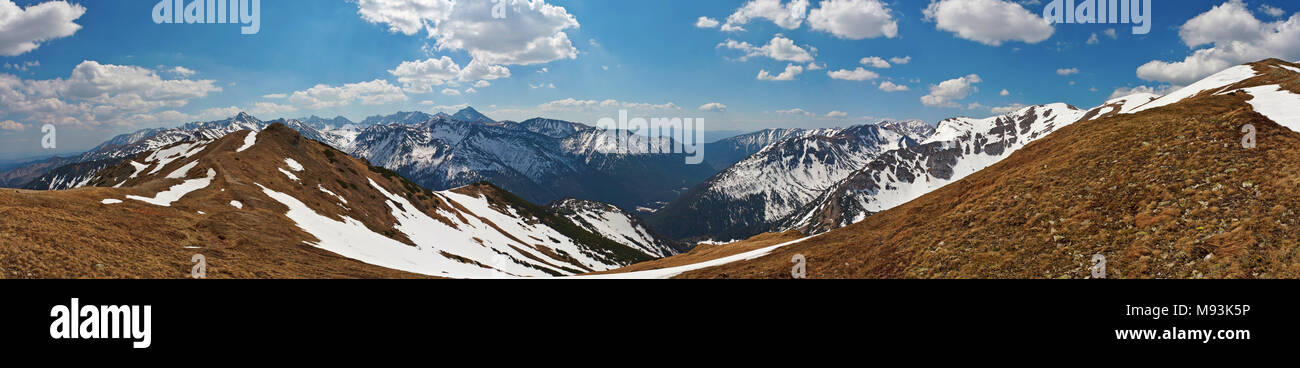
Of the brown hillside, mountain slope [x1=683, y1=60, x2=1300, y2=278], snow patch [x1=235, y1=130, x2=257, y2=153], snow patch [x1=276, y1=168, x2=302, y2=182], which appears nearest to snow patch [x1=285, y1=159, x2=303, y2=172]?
snow patch [x1=276, y1=168, x2=302, y2=182]

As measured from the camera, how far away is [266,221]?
150 ft

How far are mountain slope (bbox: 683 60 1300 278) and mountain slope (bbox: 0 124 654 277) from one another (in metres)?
32.3

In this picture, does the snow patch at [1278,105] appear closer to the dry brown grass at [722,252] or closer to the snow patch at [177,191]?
the dry brown grass at [722,252]

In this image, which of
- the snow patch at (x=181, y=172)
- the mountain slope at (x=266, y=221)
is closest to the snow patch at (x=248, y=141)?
the mountain slope at (x=266, y=221)

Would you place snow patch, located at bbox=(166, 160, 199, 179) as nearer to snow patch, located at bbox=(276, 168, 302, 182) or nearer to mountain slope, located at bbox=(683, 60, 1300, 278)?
snow patch, located at bbox=(276, 168, 302, 182)

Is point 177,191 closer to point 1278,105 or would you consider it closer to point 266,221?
point 266,221

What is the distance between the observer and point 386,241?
65.4 metres

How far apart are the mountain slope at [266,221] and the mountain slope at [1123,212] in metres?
32.3

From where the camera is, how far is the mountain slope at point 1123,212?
1425 centimetres

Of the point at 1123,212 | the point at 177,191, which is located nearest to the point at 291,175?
the point at 177,191
